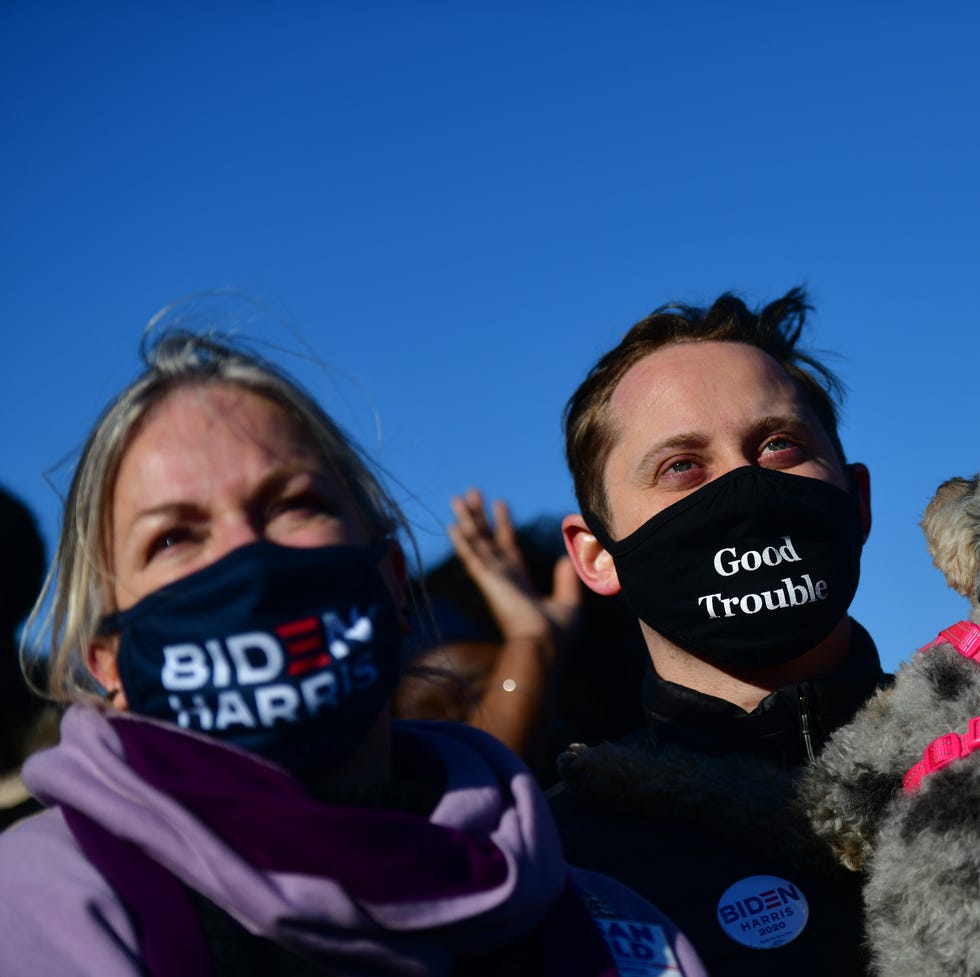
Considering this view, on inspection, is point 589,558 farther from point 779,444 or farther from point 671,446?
point 779,444

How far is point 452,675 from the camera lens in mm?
2814

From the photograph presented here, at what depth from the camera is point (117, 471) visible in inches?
94.0

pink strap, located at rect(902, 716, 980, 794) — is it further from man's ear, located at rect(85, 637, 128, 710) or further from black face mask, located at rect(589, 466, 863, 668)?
man's ear, located at rect(85, 637, 128, 710)

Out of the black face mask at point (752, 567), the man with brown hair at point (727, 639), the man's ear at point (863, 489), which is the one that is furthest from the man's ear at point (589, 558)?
the man's ear at point (863, 489)

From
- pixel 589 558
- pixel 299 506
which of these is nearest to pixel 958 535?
pixel 589 558

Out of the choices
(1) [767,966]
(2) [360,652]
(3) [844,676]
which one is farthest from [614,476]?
(2) [360,652]

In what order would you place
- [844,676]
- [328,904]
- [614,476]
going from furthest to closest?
[614,476]
[844,676]
[328,904]

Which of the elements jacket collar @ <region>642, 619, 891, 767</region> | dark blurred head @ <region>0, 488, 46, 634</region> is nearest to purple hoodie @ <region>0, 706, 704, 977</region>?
jacket collar @ <region>642, 619, 891, 767</region>

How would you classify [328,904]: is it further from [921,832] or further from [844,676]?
[844,676]

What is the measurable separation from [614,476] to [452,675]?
133 cm

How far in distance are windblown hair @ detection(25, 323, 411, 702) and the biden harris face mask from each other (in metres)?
0.13

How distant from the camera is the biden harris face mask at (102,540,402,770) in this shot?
7.04ft

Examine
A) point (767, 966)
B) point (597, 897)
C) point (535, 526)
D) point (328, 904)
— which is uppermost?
point (535, 526)

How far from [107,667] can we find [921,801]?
1.97m
